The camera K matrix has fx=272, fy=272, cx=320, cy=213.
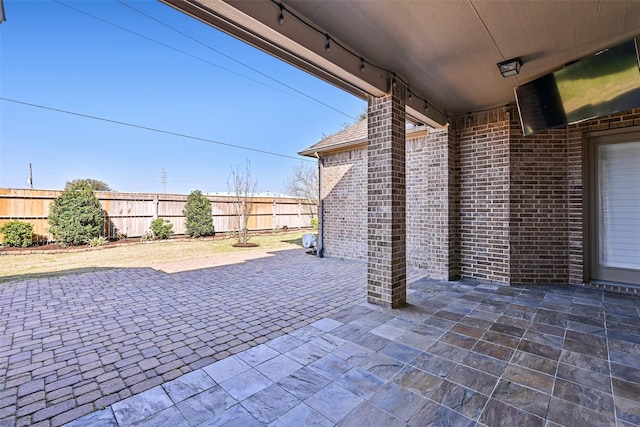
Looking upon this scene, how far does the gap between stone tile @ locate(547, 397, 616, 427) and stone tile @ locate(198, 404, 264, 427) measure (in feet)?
5.75

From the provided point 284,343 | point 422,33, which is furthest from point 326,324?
point 422,33

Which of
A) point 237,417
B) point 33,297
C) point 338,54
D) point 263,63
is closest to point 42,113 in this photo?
point 263,63

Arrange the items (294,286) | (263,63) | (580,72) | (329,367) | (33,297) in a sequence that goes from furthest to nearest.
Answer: (263,63) → (294,286) → (33,297) → (580,72) → (329,367)

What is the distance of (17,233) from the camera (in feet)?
26.3

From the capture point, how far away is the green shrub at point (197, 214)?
11.6 meters

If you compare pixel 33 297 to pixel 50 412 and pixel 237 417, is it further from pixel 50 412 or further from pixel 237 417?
pixel 237 417

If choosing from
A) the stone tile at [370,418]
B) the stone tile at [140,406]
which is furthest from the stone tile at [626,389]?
the stone tile at [140,406]

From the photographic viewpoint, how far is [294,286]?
4746 mm

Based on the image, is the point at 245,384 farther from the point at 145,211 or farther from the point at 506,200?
the point at 145,211

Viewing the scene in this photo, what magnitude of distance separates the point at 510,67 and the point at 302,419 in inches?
159

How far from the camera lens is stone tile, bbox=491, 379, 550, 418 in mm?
1694

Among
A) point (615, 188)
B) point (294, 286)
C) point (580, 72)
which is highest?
point (580, 72)

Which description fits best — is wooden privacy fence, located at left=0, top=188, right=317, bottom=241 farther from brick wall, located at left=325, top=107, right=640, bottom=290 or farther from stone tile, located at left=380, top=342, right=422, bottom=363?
stone tile, located at left=380, top=342, right=422, bottom=363

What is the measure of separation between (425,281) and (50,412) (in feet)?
15.5
